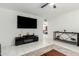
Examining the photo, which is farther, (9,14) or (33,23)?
(33,23)

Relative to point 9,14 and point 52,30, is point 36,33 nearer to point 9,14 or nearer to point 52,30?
point 52,30

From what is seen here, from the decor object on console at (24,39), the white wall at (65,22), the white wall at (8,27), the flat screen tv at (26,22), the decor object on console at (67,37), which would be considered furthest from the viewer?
the decor object on console at (67,37)

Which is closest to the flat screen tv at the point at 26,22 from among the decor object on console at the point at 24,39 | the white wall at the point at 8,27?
the white wall at the point at 8,27

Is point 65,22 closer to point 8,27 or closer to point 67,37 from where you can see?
point 67,37

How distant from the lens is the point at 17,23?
431 centimetres

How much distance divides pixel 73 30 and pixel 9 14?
4149mm

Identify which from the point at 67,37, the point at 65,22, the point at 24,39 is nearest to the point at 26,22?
the point at 24,39

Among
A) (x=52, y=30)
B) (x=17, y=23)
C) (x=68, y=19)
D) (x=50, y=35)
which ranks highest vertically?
(x=68, y=19)

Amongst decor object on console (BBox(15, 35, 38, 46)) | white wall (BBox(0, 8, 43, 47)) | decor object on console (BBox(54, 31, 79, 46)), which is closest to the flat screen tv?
white wall (BBox(0, 8, 43, 47))

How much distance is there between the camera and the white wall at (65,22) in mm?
4623

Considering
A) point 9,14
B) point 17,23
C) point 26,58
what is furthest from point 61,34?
point 26,58

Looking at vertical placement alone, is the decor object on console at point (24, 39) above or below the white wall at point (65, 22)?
below

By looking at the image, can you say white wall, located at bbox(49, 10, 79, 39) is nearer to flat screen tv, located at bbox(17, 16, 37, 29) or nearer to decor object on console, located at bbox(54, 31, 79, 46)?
decor object on console, located at bbox(54, 31, 79, 46)

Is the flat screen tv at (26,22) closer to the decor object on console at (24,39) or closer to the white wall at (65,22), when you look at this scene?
the decor object on console at (24,39)
